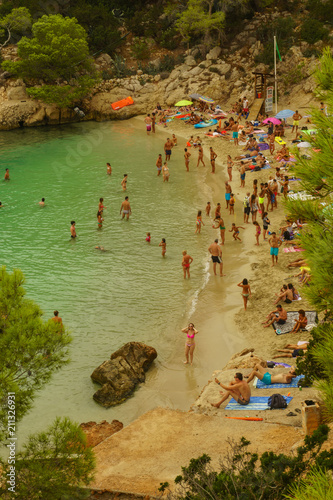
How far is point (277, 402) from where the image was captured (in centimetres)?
1237

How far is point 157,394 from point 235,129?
79.6 feet

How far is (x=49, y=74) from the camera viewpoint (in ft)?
139

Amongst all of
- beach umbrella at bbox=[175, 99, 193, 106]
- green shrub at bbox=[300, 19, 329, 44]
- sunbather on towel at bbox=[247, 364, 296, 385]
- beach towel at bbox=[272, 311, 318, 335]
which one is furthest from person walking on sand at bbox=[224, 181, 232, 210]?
green shrub at bbox=[300, 19, 329, 44]

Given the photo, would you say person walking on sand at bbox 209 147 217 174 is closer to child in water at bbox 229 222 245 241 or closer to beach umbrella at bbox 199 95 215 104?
child in water at bbox 229 222 245 241

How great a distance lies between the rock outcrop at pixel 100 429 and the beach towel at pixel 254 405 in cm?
262

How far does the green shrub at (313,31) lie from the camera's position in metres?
41.4

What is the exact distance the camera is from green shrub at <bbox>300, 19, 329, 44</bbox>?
41.4m

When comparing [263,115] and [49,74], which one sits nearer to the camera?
[263,115]

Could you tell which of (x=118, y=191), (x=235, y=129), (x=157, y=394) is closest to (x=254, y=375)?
(x=157, y=394)

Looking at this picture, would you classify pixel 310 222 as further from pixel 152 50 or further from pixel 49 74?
pixel 152 50

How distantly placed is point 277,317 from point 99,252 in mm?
9086

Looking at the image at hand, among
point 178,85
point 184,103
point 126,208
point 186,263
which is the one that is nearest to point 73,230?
point 126,208

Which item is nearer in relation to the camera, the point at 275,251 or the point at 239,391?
the point at 239,391

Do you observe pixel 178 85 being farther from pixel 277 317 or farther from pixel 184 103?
pixel 277 317
